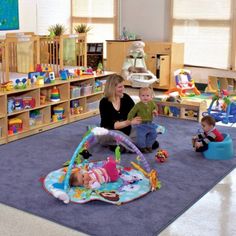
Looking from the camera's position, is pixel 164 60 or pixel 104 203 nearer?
pixel 104 203

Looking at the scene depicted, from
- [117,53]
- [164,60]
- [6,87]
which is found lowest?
[6,87]

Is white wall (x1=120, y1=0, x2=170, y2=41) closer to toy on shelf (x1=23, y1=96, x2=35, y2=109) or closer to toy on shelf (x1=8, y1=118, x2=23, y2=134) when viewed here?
toy on shelf (x1=23, y1=96, x2=35, y2=109)

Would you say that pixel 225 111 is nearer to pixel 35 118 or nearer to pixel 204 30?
pixel 35 118

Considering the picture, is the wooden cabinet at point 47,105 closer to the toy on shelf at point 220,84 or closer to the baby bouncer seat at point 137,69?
the baby bouncer seat at point 137,69

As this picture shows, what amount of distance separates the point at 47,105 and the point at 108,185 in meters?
1.96

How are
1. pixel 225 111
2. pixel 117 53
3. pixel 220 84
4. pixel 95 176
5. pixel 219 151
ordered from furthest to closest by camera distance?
pixel 117 53, pixel 220 84, pixel 225 111, pixel 219 151, pixel 95 176

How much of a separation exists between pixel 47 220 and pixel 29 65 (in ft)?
11.6

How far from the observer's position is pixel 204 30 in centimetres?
773

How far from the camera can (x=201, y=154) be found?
4238 millimetres

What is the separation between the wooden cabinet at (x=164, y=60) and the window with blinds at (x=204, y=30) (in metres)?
0.26

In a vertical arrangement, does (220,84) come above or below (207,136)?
above

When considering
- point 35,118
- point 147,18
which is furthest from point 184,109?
point 147,18

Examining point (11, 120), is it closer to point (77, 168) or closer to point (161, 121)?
point (77, 168)

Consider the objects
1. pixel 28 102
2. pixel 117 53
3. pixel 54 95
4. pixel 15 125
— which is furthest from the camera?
pixel 117 53
